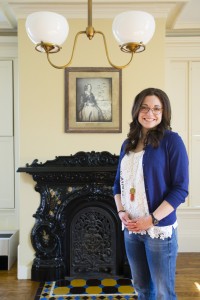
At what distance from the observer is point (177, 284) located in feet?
8.78

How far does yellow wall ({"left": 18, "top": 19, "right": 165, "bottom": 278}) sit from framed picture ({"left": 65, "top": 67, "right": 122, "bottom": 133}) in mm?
50

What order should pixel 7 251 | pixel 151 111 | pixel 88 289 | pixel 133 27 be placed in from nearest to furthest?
1. pixel 133 27
2. pixel 151 111
3. pixel 88 289
4. pixel 7 251

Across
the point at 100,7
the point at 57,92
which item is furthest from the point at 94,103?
the point at 100,7

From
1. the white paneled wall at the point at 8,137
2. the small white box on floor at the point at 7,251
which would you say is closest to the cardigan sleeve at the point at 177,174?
the small white box on floor at the point at 7,251

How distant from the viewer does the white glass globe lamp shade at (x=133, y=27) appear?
1299 millimetres

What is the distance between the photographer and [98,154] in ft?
8.96

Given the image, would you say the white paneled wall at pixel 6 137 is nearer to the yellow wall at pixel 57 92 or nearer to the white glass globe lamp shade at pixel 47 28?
the yellow wall at pixel 57 92

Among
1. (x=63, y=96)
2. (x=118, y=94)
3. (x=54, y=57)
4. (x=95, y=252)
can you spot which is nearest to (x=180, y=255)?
(x=95, y=252)

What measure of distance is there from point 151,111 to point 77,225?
1.69 m

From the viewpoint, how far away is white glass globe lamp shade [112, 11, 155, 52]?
4.26ft

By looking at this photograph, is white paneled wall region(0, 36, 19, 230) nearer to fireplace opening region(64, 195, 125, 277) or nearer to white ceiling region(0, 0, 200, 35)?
white ceiling region(0, 0, 200, 35)

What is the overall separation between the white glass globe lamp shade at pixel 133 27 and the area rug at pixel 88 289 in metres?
1.99

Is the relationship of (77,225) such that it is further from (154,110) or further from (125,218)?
(154,110)

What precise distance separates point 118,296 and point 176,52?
8.41 feet
